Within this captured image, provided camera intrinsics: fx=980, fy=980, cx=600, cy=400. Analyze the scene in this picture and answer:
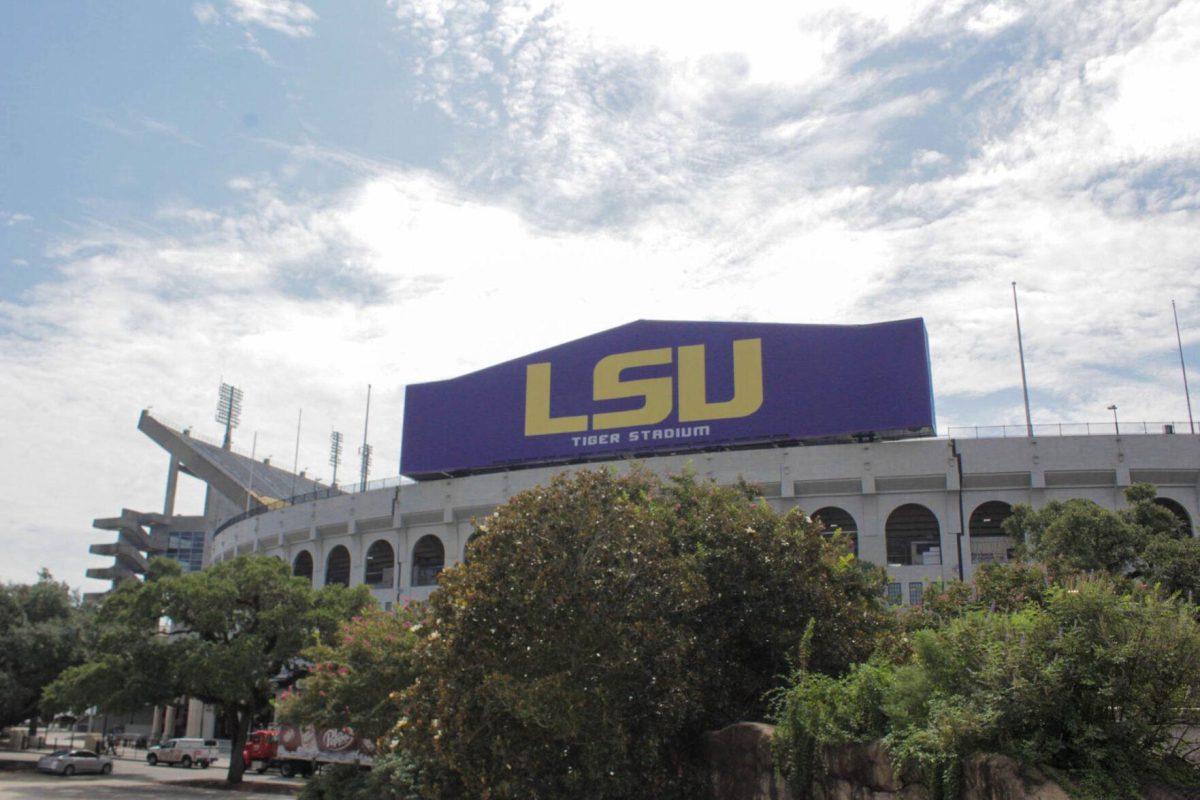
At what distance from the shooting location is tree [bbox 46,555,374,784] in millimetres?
36625

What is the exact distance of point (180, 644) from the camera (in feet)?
123

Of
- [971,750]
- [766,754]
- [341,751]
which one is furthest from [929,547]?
[971,750]

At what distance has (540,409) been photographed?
53875 millimetres

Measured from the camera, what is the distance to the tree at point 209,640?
36625 millimetres

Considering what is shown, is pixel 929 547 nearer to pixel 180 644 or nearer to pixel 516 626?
pixel 180 644

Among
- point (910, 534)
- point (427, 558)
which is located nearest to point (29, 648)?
point (427, 558)

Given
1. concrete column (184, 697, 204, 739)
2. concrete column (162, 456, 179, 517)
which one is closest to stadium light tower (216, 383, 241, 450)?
concrete column (162, 456, 179, 517)

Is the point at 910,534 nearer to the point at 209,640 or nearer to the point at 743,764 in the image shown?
the point at 209,640

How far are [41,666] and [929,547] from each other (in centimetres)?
4462

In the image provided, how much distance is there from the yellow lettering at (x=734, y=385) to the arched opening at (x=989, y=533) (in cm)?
1148

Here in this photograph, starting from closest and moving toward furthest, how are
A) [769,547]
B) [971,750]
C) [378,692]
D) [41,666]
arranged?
1. [971,750]
2. [769,547]
3. [378,692]
4. [41,666]

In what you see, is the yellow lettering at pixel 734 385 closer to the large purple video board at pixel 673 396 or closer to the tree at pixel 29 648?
the large purple video board at pixel 673 396

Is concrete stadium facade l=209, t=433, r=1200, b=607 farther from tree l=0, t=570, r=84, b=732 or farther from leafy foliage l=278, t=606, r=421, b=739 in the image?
tree l=0, t=570, r=84, b=732

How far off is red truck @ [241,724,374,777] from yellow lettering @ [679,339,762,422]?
22841 mm
